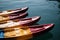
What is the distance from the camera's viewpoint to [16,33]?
9133 mm

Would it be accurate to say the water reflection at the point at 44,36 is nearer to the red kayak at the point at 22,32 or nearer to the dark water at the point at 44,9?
the dark water at the point at 44,9

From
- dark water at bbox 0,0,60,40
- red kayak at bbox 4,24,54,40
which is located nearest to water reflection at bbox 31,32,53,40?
dark water at bbox 0,0,60,40

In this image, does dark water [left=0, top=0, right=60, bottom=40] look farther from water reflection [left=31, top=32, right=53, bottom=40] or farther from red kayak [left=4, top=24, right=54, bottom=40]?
red kayak [left=4, top=24, right=54, bottom=40]

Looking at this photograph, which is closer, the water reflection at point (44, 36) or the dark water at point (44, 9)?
the water reflection at point (44, 36)

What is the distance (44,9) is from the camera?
15.4 m

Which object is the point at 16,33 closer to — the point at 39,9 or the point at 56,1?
the point at 39,9

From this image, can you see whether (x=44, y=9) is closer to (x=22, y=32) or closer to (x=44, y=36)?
(x=44, y=36)

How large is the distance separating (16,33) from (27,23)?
1574 mm

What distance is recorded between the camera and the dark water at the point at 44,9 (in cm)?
1028

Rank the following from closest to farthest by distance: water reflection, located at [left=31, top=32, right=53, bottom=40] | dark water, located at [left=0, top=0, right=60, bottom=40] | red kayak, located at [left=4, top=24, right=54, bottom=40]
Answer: red kayak, located at [left=4, top=24, right=54, bottom=40]
water reflection, located at [left=31, top=32, right=53, bottom=40]
dark water, located at [left=0, top=0, right=60, bottom=40]

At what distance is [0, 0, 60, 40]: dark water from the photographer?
10.3 m

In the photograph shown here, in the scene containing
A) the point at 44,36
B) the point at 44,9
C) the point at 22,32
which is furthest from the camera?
the point at 44,9

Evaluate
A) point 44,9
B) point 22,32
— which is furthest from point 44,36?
point 44,9

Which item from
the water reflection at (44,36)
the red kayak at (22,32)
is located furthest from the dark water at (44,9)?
the red kayak at (22,32)
